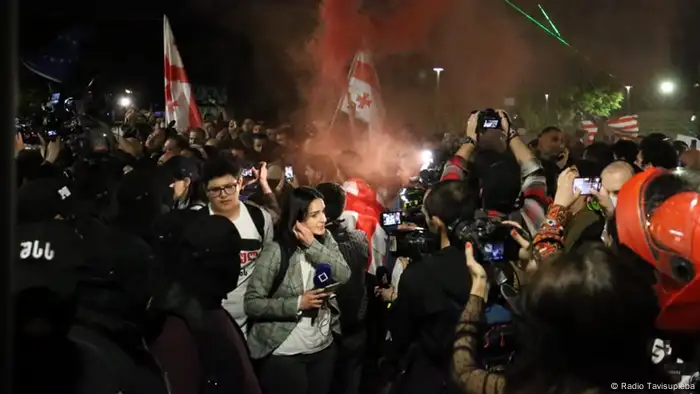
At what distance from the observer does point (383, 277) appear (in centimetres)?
556

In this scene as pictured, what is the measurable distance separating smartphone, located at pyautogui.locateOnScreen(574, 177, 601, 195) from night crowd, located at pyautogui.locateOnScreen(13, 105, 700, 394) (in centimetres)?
1

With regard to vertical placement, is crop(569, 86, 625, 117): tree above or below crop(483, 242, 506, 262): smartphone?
above

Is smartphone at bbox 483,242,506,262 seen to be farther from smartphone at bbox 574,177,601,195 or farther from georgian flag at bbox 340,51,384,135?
georgian flag at bbox 340,51,384,135

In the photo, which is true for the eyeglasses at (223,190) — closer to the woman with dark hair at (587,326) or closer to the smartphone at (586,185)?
the smartphone at (586,185)

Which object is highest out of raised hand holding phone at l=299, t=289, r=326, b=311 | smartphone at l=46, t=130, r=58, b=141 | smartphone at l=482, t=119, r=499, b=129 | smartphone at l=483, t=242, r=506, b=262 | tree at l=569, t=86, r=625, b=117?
tree at l=569, t=86, r=625, b=117

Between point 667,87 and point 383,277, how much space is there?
20695mm

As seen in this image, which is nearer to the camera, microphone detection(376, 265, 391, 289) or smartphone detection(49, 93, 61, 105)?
microphone detection(376, 265, 391, 289)

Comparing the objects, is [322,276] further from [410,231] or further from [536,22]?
[536,22]

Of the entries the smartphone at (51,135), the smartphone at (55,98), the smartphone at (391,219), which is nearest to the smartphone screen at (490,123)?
the smartphone at (391,219)

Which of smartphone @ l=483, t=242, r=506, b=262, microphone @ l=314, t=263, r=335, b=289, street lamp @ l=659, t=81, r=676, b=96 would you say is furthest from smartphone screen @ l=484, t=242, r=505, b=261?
street lamp @ l=659, t=81, r=676, b=96

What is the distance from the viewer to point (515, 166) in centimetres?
461

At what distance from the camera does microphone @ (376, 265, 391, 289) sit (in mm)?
5457

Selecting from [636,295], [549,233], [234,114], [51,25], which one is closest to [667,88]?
[234,114]

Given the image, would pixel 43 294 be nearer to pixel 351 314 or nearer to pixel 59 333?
pixel 59 333
